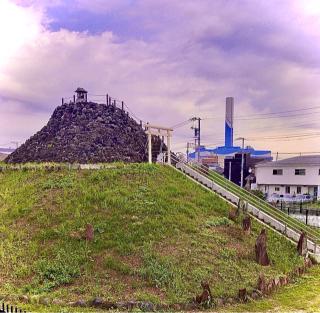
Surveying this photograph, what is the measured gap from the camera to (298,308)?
9617 mm

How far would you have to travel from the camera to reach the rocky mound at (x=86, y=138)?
32906 mm

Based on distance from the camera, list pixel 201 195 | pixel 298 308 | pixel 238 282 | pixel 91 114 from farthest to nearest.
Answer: pixel 91 114 < pixel 201 195 < pixel 238 282 < pixel 298 308

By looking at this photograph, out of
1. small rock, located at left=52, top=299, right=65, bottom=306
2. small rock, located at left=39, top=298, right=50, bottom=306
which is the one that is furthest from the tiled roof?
small rock, located at left=39, top=298, right=50, bottom=306

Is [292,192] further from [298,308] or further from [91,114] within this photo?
[298,308]

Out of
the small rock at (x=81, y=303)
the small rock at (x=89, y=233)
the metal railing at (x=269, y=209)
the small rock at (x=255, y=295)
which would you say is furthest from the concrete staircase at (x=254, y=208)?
the small rock at (x=81, y=303)

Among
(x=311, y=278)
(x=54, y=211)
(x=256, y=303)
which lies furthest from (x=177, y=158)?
(x=256, y=303)

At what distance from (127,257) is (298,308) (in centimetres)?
500

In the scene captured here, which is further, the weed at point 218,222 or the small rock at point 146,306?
the weed at point 218,222

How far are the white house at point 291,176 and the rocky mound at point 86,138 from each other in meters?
13.5

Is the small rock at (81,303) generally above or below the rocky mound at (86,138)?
below

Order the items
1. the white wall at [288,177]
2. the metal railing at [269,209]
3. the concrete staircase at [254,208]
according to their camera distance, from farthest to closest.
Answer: the white wall at [288,177] < the metal railing at [269,209] < the concrete staircase at [254,208]

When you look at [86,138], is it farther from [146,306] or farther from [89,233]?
[146,306]

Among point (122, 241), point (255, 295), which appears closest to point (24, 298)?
point (122, 241)

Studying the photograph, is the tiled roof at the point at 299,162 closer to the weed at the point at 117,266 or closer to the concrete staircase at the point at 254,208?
the concrete staircase at the point at 254,208
